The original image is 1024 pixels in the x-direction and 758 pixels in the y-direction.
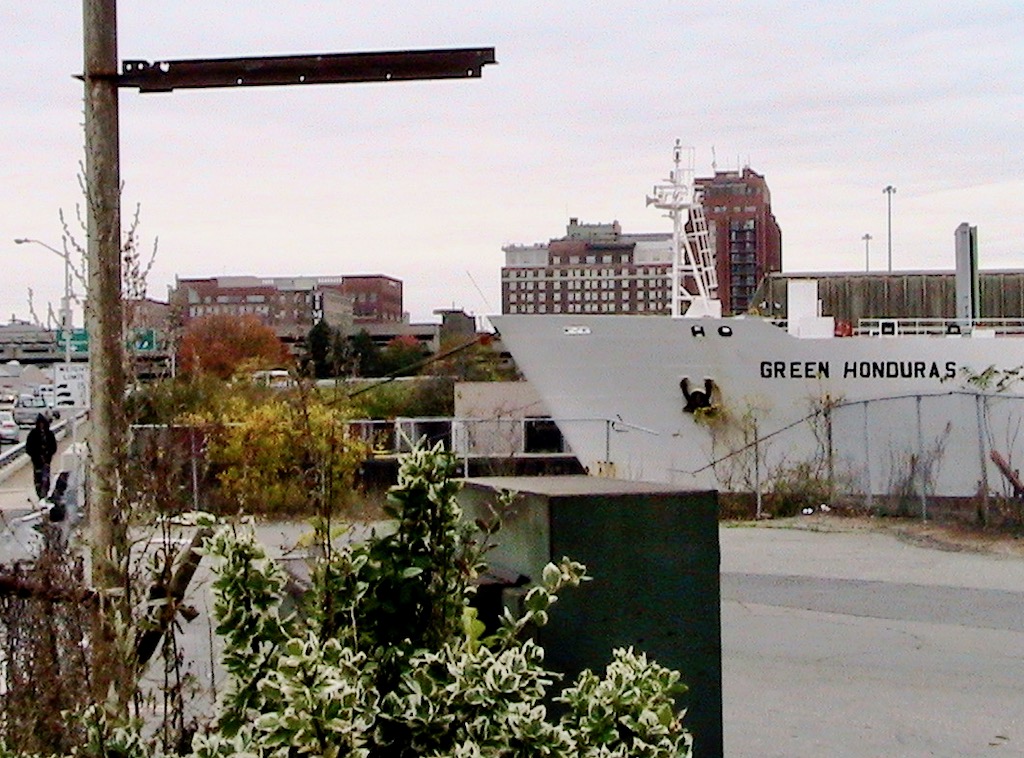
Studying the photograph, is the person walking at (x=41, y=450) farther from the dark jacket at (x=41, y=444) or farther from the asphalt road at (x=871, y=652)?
the asphalt road at (x=871, y=652)

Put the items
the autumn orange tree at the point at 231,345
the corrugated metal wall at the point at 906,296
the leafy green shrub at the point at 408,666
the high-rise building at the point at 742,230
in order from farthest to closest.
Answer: the high-rise building at the point at 742,230, the corrugated metal wall at the point at 906,296, the autumn orange tree at the point at 231,345, the leafy green shrub at the point at 408,666

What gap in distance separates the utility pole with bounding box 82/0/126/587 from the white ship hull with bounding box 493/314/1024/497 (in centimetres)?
1772

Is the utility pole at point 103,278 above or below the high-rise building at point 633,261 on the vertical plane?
below

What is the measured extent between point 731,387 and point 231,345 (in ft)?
49.5

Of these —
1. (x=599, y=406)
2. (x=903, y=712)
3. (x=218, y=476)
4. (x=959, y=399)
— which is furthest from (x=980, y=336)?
(x=903, y=712)

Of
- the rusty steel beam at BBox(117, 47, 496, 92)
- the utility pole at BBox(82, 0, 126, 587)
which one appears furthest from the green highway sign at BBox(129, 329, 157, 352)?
the rusty steel beam at BBox(117, 47, 496, 92)

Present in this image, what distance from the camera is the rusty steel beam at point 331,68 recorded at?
562 centimetres

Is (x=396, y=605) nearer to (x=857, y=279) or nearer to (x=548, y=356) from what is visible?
(x=548, y=356)

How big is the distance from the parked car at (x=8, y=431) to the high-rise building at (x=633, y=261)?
60.5 feet

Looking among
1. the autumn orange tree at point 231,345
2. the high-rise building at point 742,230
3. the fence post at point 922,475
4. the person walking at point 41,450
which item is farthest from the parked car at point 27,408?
the fence post at point 922,475

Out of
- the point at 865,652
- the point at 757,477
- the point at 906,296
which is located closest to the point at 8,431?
the point at 906,296

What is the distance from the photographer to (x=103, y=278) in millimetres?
4566

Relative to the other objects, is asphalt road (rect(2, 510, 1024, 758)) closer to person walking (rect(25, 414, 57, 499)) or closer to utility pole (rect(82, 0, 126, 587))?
utility pole (rect(82, 0, 126, 587))

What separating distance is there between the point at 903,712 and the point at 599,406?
16373 mm
